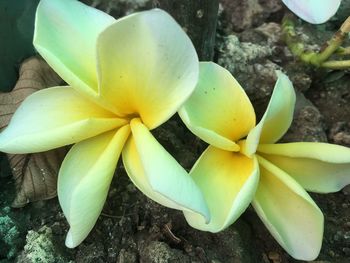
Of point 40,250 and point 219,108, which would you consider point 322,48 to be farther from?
point 40,250

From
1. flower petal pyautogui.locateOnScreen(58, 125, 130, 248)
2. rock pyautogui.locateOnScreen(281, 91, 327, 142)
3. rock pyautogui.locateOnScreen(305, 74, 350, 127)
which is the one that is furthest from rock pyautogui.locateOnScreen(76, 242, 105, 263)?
rock pyautogui.locateOnScreen(305, 74, 350, 127)

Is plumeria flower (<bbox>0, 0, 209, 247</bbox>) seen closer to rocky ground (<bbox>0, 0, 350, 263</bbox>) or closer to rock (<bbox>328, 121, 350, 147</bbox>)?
rocky ground (<bbox>0, 0, 350, 263</bbox>)

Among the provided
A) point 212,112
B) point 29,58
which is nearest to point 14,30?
point 29,58

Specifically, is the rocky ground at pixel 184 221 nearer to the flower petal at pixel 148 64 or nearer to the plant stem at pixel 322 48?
the plant stem at pixel 322 48

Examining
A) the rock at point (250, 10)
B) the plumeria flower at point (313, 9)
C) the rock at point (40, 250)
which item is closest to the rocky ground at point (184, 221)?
the rock at point (40, 250)

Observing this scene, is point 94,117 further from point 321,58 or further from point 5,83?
point 321,58

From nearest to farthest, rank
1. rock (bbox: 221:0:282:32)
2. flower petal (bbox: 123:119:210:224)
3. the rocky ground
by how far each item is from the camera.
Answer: flower petal (bbox: 123:119:210:224), the rocky ground, rock (bbox: 221:0:282:32)
